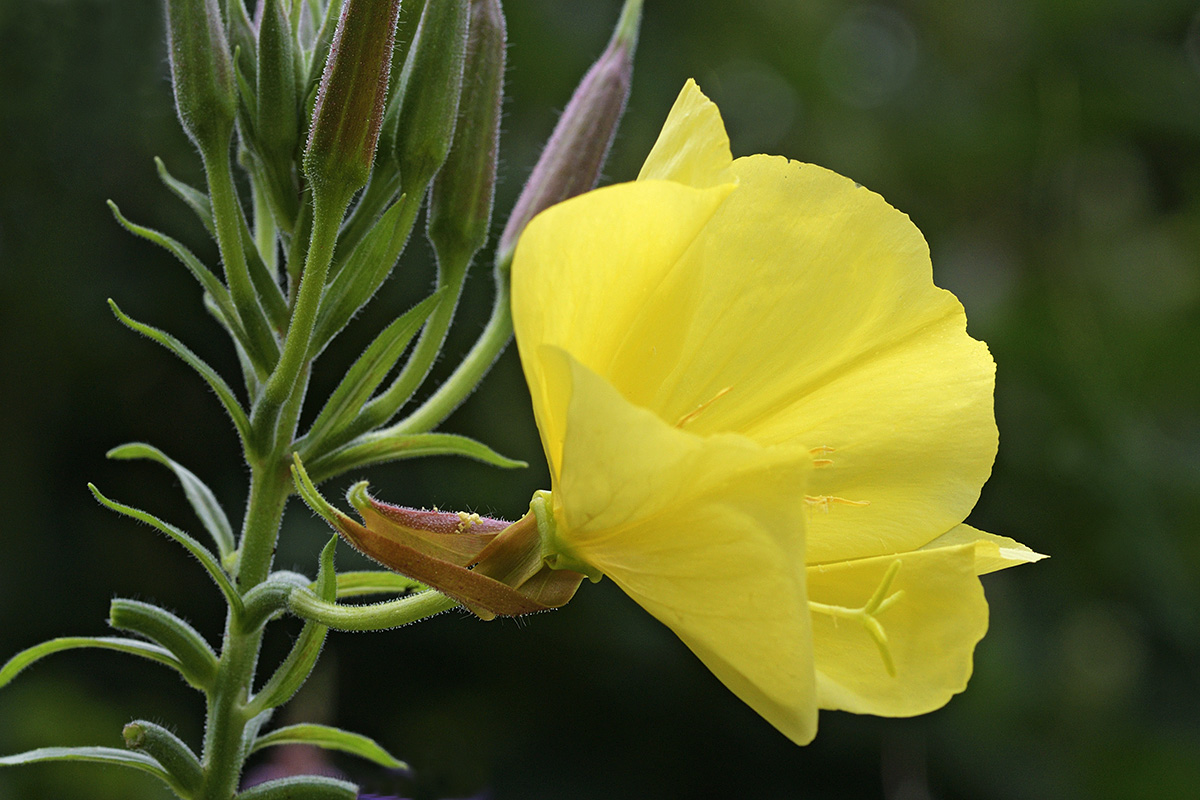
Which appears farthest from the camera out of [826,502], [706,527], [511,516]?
[511,516]

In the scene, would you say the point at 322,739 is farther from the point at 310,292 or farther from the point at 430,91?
the point at 430,91

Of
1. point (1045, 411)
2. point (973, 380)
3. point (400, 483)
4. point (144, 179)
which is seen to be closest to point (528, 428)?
point (400, 483)

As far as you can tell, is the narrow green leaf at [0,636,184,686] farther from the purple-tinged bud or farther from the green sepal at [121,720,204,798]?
the purple-tinged bud

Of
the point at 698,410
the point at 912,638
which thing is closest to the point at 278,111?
the point at 698,410

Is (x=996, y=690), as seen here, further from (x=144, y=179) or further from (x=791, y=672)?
(x=144, y=179)

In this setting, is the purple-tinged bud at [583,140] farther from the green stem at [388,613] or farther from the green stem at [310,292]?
the green stem at [388,613]

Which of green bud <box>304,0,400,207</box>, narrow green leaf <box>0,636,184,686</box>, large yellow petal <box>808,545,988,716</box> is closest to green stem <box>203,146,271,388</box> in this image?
Result: green bud <box>304,0,400,207</box>
